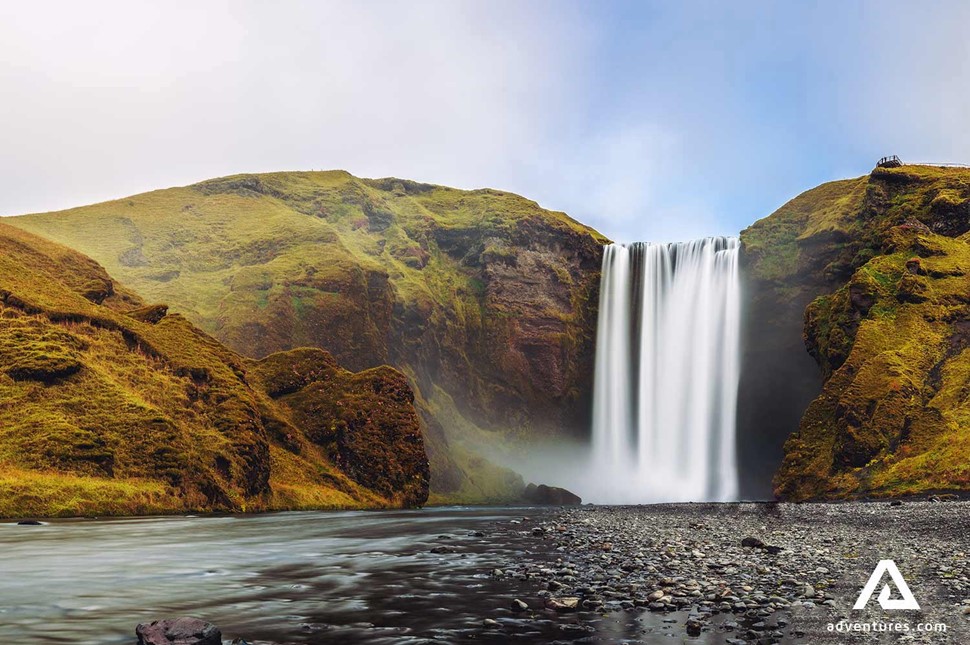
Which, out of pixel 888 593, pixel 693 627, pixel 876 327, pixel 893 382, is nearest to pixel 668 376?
pixel 876 327

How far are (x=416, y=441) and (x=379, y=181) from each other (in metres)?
133

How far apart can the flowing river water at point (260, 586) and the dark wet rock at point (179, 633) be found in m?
0.82

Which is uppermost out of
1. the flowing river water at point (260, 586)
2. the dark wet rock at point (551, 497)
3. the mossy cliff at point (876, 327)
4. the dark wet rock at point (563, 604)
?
the mossy cliff at point (876, 327)

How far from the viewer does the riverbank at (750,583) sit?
1062 cm

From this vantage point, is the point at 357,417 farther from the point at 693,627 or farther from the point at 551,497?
the point at 693,627

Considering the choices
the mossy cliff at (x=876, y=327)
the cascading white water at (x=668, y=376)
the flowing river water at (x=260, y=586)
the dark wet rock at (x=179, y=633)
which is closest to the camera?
the dark wet rock at (x=179, y=633)

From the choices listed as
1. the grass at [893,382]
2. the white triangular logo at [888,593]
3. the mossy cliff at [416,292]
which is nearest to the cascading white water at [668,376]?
the mossy cliff at [416,292]

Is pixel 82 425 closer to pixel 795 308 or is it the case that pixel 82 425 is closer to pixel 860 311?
pixel 860 311

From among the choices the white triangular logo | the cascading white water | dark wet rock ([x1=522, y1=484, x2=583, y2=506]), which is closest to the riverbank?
the white triangular logo

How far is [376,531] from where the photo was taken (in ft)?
112

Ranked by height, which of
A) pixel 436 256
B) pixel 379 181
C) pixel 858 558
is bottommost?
pixel 858 558

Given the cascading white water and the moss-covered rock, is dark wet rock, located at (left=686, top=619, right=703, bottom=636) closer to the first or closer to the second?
the moss-covered rock

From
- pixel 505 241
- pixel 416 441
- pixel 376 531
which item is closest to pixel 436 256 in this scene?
pixel 505 241

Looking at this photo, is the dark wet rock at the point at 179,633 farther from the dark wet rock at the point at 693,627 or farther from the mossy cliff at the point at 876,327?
the mossy cliff at the point at 876,327
